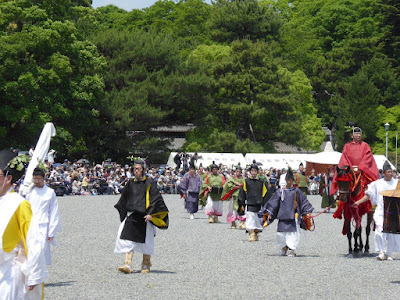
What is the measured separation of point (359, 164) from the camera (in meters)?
14.2

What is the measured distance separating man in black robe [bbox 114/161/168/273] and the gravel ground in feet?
1.28

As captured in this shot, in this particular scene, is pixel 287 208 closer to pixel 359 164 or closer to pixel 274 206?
pixel 274 206

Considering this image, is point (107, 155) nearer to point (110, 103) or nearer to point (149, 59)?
point (110, 103)

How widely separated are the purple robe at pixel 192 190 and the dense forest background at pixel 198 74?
17358 millimetres

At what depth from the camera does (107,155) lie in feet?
172

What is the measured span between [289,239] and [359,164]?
1.87 m

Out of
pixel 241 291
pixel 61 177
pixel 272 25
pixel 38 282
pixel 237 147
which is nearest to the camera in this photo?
pixel 38 282

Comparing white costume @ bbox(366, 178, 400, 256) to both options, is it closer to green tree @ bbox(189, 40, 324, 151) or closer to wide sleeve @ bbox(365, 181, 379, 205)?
wide sleeve @ bbox(365, 181, 379, 205)

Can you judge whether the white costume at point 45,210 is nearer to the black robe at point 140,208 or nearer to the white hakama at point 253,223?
the black robe at point 140,208

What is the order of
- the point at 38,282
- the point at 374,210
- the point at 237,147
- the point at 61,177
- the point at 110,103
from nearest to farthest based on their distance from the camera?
the point at 38,282 → the point at 374,210 → the point at 61,177 → the point at 110,103 → the point at 237,147

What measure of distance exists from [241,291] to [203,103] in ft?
153

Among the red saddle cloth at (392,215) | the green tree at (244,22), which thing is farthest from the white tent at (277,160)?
the red saddle cloth at (392,215)

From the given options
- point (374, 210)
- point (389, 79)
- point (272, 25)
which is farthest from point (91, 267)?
point (389, 79)

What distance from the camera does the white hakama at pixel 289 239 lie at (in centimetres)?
1402
